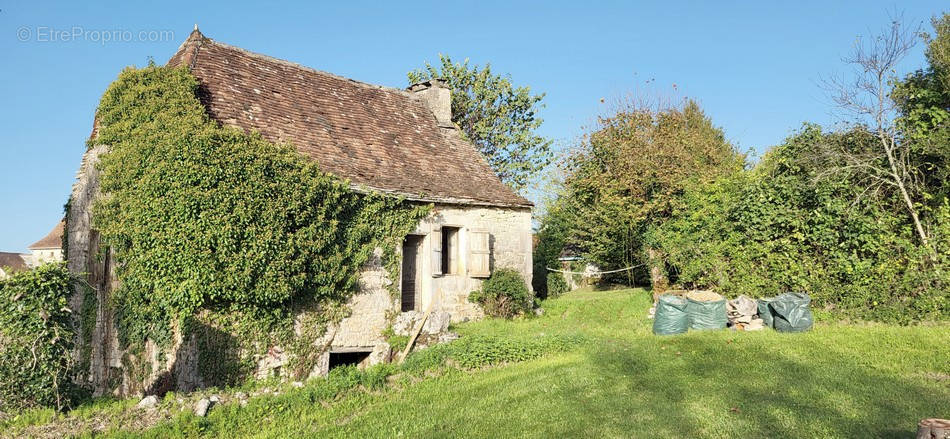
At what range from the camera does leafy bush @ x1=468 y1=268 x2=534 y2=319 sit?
51.6ft

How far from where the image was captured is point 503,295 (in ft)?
52.3

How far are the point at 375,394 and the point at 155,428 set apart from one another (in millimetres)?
3000

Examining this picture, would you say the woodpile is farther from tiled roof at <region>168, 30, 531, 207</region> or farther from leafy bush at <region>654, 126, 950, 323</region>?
tiled roof at <region>168, 30, 531, 207</region>

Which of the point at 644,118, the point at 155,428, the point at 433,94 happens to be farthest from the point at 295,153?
the point at 644,118

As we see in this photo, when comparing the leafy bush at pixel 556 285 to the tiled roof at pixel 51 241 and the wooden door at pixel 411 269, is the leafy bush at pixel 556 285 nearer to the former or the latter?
the wooden door at pixel 411 269

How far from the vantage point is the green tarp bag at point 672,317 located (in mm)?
12203

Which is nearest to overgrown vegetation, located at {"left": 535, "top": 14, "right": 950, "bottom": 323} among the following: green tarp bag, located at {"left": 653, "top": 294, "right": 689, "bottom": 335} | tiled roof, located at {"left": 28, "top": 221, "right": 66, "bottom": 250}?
green tarp bag, located at {"left": 653, "top": 294, "right": 689, "bottom": 335}

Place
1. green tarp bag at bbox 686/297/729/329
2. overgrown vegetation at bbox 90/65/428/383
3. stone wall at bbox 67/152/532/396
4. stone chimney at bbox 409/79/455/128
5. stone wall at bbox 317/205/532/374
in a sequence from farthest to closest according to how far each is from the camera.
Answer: stone chimney at bbox 409/79/455/128 → stone wall at bbox 317/205/532/374 → green tarp bag at bbox 686/297/729/329 → stone wall at bbox 67/152/532/396 → overgrown vegetation at bbox 90/65/428/383

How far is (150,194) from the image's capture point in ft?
34.7

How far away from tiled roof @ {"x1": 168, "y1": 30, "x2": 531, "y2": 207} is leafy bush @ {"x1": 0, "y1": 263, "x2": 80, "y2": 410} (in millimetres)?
6076

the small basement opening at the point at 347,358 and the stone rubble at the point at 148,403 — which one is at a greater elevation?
the stone rubble at the point at 148,403

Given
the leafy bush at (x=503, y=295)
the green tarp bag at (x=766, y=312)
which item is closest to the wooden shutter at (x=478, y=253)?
the leafy bush at (x=503, y=295)

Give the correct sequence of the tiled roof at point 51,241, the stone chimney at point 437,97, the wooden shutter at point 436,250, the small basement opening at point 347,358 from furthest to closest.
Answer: the tiled roof at point 51,241
the stone chimney at point 437,97
the wooden shutter at point 436,250
the small basement opening at point 347,358

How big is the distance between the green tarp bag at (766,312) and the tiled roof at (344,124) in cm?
634
